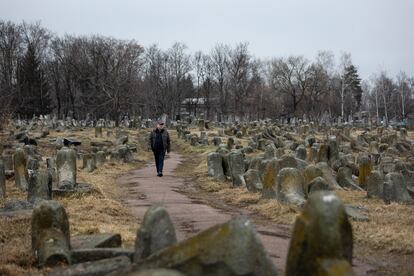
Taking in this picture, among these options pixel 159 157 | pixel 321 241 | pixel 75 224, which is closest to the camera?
pixel 321 241

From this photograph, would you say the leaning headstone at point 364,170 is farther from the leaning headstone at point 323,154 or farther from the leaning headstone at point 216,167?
the leaning headstone at point 323,154

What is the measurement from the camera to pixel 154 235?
6.48 m

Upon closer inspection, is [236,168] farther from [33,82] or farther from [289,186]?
[33,82]

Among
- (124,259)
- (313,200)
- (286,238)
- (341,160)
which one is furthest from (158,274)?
(341,160)

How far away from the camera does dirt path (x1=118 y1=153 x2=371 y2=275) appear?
9426 millimetres

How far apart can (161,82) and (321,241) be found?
8399cm

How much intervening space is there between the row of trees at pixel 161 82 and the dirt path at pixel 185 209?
4415 centimetres

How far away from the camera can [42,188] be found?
12.5 meters

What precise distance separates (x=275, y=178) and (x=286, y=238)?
14.3ft

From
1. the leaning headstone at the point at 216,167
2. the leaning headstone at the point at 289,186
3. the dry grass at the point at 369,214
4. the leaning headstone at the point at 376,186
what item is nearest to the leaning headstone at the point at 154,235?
the dry grass at the point at 369,214

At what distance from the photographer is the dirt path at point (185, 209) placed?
9.43m

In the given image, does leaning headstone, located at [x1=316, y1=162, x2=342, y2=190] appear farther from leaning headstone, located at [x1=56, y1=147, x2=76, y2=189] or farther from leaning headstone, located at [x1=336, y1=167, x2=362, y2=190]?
leaning headstone, located at [x1=56, y1=147, x2=76, y2=189]

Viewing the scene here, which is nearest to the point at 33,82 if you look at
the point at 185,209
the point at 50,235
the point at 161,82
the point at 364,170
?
the point at 161,82

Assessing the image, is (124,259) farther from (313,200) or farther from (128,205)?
(128,205)
